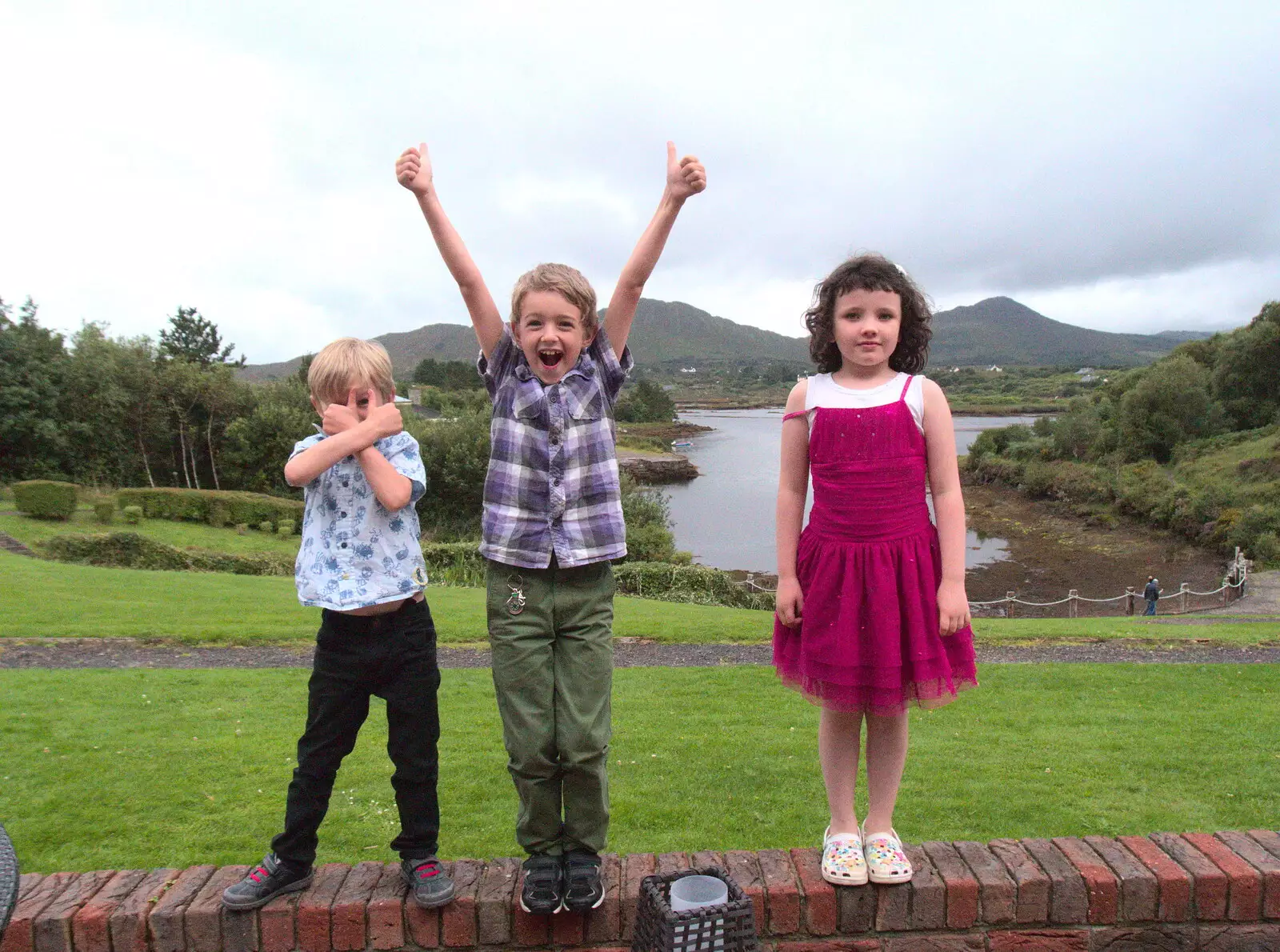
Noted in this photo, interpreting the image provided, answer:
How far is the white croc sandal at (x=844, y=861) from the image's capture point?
8.48 feet

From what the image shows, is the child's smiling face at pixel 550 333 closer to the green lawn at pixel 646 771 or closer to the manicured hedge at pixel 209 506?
the green lawn at pixel 646 771

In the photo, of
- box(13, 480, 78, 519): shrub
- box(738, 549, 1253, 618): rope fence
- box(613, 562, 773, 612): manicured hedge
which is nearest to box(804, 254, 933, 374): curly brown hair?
box(613, 562, 773, 612): manicured hedge

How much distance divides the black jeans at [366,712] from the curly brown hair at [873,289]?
1.59 metres

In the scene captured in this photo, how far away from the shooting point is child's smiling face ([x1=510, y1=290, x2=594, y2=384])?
2557 millimetres

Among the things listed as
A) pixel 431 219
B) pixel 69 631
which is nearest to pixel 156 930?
pixel 431 219

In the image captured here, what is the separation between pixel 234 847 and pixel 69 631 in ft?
29.7

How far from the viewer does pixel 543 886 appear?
2.44 m

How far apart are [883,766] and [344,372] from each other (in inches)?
83.6

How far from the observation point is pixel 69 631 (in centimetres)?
1055

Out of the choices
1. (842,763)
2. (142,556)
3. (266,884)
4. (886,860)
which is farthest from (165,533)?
(886,860)

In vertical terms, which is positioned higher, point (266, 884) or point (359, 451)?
point (359, 451)

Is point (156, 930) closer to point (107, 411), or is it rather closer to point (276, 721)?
point (276, 721)

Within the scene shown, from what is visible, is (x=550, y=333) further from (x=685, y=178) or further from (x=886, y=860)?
(x=886, y=860)

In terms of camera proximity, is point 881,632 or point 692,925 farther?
point 881,632
